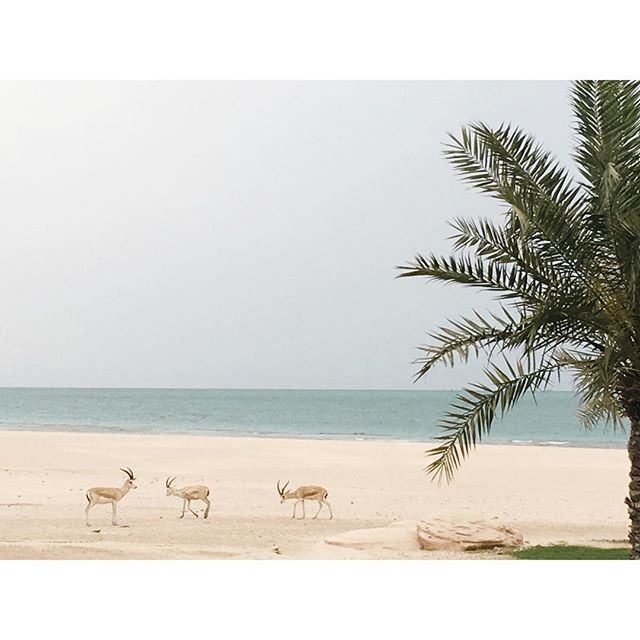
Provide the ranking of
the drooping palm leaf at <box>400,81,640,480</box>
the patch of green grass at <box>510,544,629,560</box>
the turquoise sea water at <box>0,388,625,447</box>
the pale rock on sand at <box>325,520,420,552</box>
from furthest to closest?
the turquoise sea water at <box>0,388,625,447</box> < the pale rock on sand at <box>325,520,420,552</box> < the patch of green grass at <box>510,544,629,560</box> < the drooping palm leaf at <box>400,81,640,480</box>

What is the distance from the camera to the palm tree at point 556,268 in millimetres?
6199

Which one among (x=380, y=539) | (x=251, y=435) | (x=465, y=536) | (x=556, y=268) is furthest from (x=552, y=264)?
(x=251, y=435)

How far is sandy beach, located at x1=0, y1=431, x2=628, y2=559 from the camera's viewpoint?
344 inches

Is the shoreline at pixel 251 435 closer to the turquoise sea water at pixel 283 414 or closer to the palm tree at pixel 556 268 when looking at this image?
the turquoise sea water at pixel 283 414

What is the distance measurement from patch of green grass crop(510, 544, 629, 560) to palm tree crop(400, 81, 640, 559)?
1.15 metres

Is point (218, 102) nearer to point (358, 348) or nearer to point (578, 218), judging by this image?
point (358, 348)

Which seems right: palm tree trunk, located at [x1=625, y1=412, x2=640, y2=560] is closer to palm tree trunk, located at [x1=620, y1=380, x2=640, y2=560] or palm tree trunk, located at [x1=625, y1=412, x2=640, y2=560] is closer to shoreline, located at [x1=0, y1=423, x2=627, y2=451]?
palm tree trunk, located at [x1=620, y1=380, x2=640, y2=560]

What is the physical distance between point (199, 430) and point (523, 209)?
76.8 feet

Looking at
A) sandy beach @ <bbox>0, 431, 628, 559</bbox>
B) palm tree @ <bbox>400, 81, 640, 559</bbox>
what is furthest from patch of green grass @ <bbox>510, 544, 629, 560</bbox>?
Result: palm tree @ <bbox>400, 81, 640, 559</bbox>

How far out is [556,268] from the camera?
638 cm

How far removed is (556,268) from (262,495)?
8.29m

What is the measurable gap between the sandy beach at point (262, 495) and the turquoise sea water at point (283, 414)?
2372 millimetres

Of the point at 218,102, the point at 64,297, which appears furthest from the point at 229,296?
the point at 218,102
